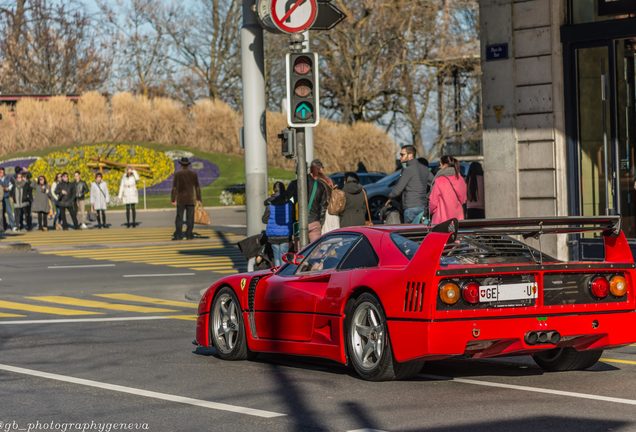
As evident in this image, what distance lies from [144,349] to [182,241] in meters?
19.6

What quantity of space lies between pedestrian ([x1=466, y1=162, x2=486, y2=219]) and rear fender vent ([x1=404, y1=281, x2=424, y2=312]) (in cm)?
1164

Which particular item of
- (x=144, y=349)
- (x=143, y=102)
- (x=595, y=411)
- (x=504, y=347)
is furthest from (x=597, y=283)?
(x=143, y=102)

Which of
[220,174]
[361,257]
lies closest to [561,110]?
[361,257]

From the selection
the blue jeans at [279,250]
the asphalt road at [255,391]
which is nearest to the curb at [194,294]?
the blue jeans at [279,250]

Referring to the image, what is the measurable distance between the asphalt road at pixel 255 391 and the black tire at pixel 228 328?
0.14 meters

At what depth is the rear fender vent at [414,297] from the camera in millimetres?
9289

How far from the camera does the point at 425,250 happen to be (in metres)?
9.44

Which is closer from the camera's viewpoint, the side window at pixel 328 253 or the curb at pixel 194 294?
the side window at pixel 328 253

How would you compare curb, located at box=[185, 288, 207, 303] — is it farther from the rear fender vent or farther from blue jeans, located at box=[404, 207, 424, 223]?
the rear fender vent

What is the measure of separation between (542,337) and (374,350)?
1.23 meters

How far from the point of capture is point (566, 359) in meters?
10.4

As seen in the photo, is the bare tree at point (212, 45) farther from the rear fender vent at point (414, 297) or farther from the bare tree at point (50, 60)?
the rear fender vent at point (414, 297)

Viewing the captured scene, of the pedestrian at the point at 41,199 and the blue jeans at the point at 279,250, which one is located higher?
the pedestrian at the point at 41,199

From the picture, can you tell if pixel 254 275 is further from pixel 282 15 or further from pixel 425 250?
pixel 282 15
